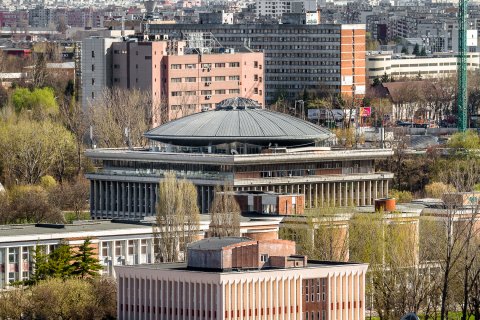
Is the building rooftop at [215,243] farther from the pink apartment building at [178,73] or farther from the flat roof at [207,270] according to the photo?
the pink apartment building at [178,73]

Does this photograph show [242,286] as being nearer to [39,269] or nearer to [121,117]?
[39,269]

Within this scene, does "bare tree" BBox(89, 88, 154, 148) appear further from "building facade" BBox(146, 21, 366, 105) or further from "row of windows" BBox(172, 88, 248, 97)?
"building facade" BBox(146, 21, 366, 105)

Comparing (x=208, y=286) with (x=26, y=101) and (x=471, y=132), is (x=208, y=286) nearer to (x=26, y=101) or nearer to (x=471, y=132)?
(x=471, y=132)

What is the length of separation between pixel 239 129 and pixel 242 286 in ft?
87.9

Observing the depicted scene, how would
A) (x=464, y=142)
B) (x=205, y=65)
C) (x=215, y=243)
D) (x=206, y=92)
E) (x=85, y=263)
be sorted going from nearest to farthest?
(x=215, y=243), (x=85, y=263), (x=464, y=142), (x=205, y=65), (x=206, y=92)

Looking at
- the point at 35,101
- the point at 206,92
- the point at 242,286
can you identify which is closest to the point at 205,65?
the point at 206,92

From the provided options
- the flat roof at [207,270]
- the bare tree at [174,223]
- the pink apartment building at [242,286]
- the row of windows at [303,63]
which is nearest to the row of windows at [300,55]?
the row of windows at [303,63]

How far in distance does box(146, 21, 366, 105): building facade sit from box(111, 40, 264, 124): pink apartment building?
2795 centimetres

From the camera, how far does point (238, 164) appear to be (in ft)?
324

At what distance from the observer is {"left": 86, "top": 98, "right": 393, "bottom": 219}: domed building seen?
99.2 meters

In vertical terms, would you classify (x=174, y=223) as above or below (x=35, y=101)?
above

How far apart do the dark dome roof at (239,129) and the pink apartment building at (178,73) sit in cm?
3823

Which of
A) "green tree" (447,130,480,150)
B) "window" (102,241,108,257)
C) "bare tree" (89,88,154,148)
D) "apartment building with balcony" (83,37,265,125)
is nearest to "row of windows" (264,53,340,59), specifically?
"apartment building with balcony" (83,37,265,125)

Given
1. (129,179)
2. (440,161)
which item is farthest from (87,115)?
(129,179)
